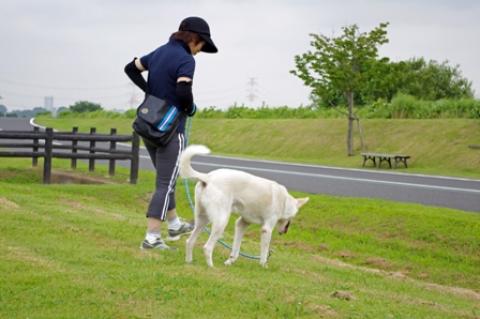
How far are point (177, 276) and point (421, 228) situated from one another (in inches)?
322

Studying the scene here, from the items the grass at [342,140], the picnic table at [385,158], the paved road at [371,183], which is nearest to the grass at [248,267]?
the paved road at [371,183]

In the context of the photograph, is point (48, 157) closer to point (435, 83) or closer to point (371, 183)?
point (371, 183)

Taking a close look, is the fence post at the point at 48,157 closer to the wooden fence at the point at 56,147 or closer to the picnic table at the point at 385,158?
the wooden fence at the point at 56,147

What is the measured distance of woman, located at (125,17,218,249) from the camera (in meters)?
9.49

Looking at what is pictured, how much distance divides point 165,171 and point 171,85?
3.17 feet

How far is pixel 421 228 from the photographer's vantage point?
15.3 metres

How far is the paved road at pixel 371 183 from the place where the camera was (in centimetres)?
2062

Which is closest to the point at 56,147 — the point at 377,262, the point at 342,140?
the point at 377,262

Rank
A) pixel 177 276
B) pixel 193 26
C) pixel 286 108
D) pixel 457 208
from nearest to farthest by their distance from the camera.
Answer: pixel 177 276 → pixel 193 26 → pixel 457 208 → pixel 286 108

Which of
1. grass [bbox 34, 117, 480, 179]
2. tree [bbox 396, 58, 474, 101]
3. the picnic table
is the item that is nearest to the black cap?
grass [bbox 34, 117, 480, 179]

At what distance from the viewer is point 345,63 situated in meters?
38.1

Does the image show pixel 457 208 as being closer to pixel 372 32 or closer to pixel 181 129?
pixel 181 129

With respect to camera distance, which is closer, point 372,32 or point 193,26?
point 193,26

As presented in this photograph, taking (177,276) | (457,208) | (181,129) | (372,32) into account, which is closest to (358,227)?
(457,208)
